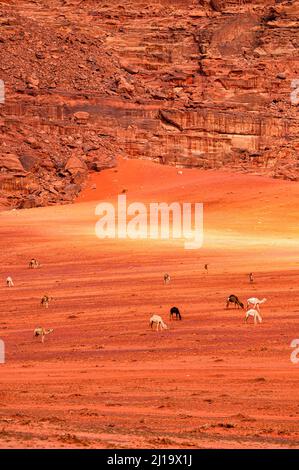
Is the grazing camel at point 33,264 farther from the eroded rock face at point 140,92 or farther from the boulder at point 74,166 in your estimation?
the boulder at point 74,166

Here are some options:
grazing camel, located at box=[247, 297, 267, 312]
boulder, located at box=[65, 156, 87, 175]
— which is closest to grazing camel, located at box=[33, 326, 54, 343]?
grazing camel, located at box=[247, 297, 267, 312]

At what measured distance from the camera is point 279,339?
59.1 ft

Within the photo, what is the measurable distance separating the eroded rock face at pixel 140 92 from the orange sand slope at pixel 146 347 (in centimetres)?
2245

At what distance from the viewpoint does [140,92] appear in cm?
6725

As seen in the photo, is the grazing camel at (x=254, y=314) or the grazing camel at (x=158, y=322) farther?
the grazing camel at (x=254, y=314)

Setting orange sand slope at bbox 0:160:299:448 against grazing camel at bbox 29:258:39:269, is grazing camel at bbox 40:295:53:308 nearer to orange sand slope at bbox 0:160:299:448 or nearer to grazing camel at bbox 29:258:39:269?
orange sand slope at bbox 0:160:299:448

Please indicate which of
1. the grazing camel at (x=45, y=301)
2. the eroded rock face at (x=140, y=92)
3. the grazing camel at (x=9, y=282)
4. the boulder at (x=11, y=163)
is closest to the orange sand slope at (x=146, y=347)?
the grazing camel at (x=45, y=301)

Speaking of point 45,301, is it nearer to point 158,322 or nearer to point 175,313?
point 175,313

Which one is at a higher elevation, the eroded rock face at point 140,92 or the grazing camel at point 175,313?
the eroded rock face at point 140,92

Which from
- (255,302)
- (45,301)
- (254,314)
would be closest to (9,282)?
(45,301)

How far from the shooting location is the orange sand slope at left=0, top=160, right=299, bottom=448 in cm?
1229

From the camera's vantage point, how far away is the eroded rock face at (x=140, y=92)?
194ft
